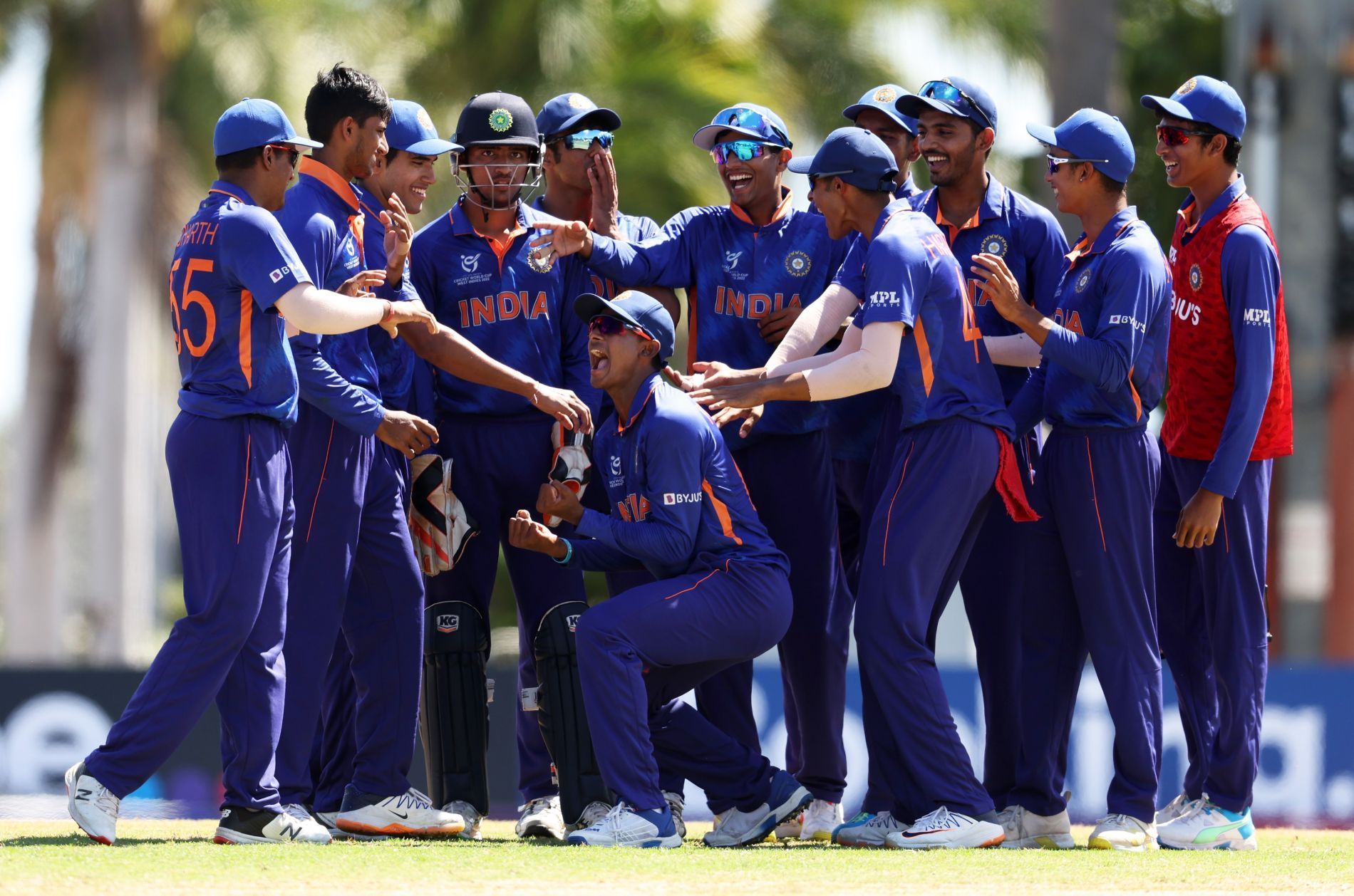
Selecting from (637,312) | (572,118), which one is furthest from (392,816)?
(572,118)

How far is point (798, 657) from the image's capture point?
7.63 m

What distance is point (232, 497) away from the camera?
6.58 metres

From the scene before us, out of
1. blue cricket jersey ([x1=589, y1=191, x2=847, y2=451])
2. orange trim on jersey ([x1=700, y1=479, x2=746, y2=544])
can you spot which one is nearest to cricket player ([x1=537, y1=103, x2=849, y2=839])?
blue cricket jersey ([x1=589, y1=191, x2=847, y2=451])

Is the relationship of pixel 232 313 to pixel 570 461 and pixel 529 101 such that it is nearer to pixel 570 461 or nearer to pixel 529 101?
pixel 570 461

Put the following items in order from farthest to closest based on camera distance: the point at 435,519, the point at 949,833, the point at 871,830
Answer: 1. the point at 435,519
2. the point at 871,830
3. the point at 949,833

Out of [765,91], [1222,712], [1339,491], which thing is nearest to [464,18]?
[765,91]

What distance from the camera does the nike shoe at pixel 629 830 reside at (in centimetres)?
664

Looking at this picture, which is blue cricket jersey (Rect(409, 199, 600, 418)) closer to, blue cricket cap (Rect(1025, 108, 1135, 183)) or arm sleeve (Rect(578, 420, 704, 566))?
arm sleeve (Rect(578, 420, 704, 566))

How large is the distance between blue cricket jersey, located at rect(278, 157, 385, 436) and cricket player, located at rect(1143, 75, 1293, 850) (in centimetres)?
312

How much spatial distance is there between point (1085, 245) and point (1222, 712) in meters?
1.85

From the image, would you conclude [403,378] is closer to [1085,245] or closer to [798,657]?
[798,657]

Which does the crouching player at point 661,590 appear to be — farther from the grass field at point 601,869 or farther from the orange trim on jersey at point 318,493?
the orange trim on jersey at point 318,493

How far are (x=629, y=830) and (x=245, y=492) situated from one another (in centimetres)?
177

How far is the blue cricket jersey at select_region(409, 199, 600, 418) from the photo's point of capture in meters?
7.62
